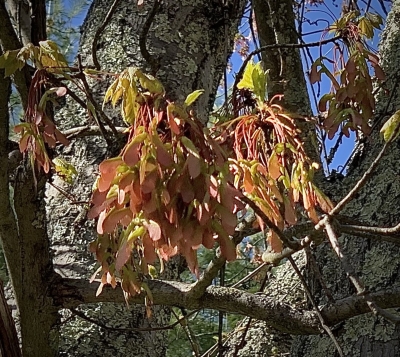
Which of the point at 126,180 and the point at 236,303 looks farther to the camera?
the point at 236,303

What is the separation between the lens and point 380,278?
3.14 ft

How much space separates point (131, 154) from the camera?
548 mm

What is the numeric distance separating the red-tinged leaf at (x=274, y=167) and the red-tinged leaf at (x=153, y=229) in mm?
158

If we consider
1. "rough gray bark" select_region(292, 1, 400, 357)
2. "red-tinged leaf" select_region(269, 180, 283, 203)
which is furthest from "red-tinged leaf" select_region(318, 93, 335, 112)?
"red-tinged leaf" select_region(269, 180, 283, 203)

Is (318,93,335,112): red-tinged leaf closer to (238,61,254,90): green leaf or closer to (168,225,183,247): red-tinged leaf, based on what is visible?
(238,61,254,90): green leaf

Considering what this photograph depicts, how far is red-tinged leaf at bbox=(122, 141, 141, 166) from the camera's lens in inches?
21.5

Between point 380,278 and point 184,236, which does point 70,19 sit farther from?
point 184,236

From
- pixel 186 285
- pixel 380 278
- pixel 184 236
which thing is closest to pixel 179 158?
pixel 184 236

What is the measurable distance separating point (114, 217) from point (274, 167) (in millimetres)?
181

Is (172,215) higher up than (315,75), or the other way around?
(315,75)

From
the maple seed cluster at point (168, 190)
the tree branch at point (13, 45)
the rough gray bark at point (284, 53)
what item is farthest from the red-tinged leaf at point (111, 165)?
the rough gray bark at point (284, 53)

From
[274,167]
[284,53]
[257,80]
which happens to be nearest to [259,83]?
[257,80]

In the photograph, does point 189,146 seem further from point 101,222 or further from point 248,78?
point 248,78

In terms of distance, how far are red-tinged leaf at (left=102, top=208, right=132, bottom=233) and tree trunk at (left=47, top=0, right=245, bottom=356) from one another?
0.47 meters
